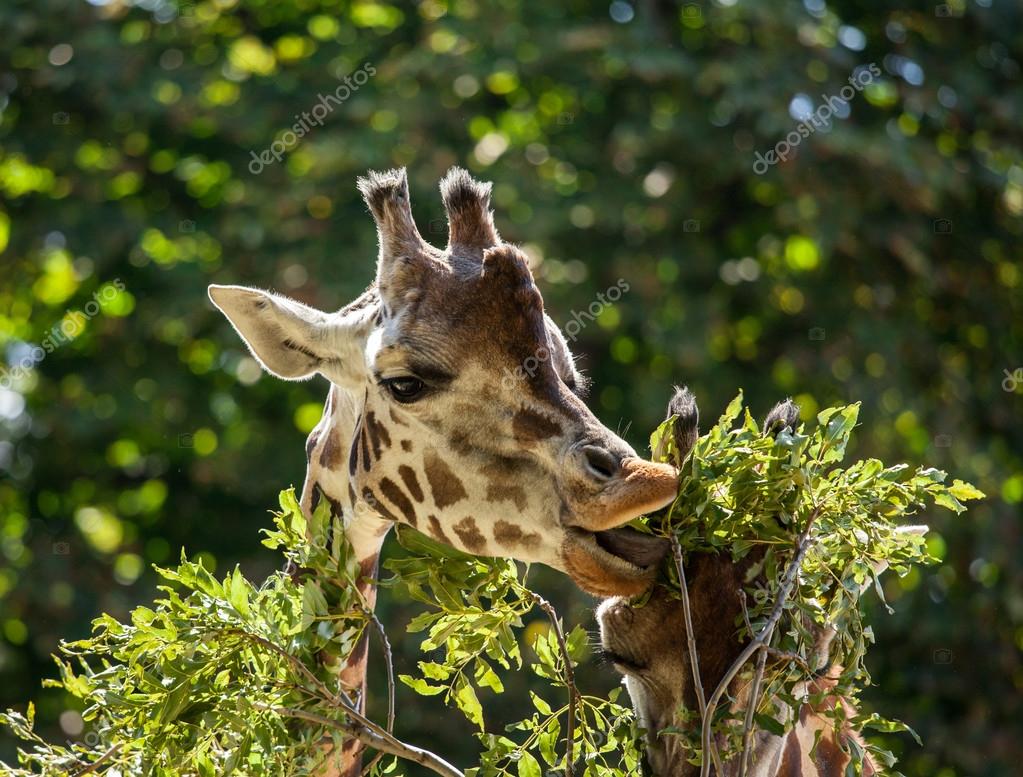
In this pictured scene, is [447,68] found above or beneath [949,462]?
above

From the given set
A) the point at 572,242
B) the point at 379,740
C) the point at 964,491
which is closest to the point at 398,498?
the point at 379,740

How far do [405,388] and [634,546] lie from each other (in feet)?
2.37

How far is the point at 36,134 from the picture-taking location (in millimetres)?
11750

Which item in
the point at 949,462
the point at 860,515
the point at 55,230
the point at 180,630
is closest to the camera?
the point at 860,515

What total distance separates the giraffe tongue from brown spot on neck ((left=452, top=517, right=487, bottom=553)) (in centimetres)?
36

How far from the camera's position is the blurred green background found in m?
Result: 10.9

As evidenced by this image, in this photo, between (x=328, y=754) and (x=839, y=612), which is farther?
(x=328, y=754)

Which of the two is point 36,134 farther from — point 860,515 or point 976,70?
A: point 860,515

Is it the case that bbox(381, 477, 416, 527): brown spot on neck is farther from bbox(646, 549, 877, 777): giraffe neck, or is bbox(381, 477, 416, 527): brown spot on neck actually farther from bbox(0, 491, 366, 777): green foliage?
bbox(646, 549, 877, 777): giraffe neck

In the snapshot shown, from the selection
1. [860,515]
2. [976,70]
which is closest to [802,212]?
[976,70]

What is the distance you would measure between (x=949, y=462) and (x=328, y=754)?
322 inches

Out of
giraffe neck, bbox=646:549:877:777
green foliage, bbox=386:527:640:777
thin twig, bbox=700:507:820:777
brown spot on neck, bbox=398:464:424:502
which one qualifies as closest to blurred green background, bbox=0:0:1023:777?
brown spot on neck, bbox=398:464:424:502

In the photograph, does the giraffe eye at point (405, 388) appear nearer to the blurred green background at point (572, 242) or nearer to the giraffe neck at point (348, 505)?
the giraffe neck at point (348, 505)

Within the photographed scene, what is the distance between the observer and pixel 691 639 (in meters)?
3.14
